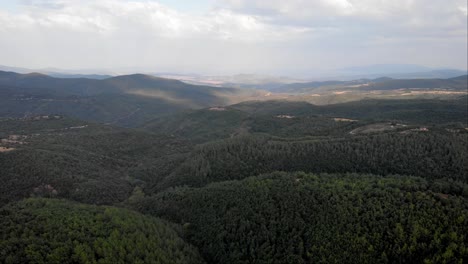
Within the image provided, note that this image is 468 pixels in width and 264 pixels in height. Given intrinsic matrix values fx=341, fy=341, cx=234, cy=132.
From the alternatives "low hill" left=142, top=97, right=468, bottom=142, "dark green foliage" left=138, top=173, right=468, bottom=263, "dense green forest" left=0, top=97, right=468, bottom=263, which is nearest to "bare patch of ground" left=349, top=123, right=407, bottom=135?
"dense green forest" left=0, top=97, right=468, bottom=263

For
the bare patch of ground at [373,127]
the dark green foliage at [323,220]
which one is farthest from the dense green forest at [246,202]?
the bare patch of ground at [373,127]

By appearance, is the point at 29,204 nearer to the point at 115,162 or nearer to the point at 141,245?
the point at 141,245

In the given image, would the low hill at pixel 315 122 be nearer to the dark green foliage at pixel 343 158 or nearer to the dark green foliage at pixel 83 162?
the dark green foliage at pixel 343 158

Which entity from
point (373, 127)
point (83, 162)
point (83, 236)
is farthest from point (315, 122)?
point (83, 236)

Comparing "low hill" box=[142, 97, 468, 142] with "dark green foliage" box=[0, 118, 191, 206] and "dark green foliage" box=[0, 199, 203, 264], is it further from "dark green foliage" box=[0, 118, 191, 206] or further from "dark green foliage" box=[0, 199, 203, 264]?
"dark green foliage" box=[0, 199, 203, 264]

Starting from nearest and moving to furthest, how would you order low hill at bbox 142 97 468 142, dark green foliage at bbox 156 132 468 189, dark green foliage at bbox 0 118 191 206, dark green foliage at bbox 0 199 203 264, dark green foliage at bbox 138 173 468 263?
dark green foliage at bbox 0 199 203 264
dark green foliage at bbox 138 173 468 263
dark green foliage at bbox 0 118 191 206
dark green foliage at bbox 156 132 468 189
low hill at bbox 142 97 468 142
